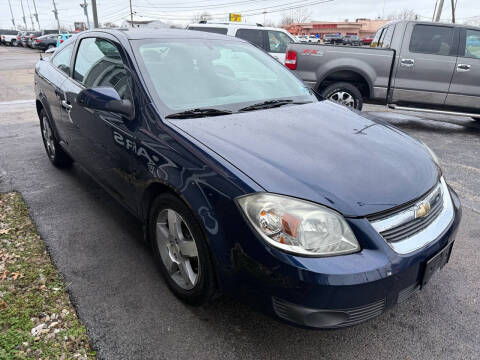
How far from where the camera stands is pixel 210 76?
111 inches

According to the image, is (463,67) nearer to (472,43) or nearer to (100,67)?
(472,43)

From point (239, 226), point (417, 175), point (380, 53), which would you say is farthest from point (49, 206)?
point (380, 53)

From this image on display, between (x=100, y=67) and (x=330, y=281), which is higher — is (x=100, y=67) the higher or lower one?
the higher one

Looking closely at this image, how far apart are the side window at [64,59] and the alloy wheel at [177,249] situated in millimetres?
2258

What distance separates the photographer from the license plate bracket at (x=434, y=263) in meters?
1.91

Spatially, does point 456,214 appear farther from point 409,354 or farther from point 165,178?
point 165,178

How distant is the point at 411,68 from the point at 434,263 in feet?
18.8

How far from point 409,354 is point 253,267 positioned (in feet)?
3.47

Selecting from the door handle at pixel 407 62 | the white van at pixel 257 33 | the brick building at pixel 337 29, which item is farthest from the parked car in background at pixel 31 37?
the door handle at pixel 407 62

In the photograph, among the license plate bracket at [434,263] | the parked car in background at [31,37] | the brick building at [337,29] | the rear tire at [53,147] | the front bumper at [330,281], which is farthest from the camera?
the brick building at [337,29]

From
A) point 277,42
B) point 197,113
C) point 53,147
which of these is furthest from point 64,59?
point 277,42

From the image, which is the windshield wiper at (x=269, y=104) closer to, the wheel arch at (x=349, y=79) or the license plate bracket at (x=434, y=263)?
the license plate bracket at (x=434, y=263)

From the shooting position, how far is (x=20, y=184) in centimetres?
A: 412

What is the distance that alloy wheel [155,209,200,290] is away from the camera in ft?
7.25
